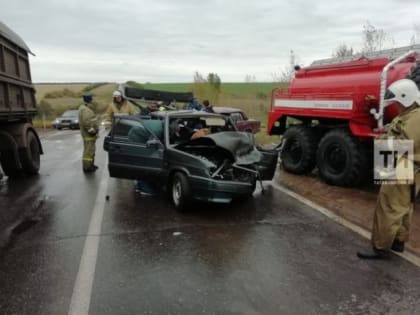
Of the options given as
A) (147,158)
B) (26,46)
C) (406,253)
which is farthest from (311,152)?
(26,46)

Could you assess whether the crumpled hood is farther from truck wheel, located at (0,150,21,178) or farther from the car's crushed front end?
truck wheel, located at (0,150,21,178)

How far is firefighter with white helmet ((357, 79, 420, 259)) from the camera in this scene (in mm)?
4109

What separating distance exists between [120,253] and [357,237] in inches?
112

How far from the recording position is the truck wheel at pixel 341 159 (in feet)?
23.6

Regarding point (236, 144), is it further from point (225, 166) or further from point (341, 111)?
point (341, 111)

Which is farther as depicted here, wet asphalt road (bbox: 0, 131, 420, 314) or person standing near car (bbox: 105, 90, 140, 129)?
person standing near car (bbox: 105, 90, 140, 129)

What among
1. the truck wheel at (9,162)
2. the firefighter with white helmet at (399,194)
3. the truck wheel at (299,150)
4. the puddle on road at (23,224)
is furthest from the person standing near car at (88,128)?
the firefighter with white helmet at (399,194)

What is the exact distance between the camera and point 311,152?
28.2ft

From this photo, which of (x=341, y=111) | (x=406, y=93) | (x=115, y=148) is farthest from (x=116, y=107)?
(x=406, y=93)

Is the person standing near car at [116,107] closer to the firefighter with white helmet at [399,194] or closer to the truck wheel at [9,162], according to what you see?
the truck wheel at [9,162]

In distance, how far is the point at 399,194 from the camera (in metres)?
4.23

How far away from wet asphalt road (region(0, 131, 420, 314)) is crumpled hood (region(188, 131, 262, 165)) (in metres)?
0.77

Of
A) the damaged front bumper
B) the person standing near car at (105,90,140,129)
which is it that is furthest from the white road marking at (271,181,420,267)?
the person standing near car at (105,90,140,129)

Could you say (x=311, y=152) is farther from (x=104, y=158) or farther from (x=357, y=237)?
(x=104, y=158)
